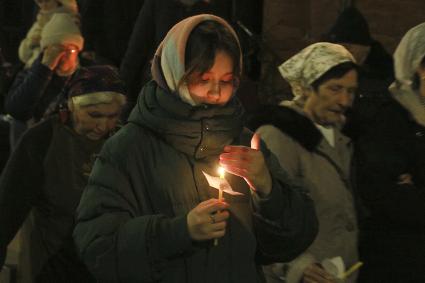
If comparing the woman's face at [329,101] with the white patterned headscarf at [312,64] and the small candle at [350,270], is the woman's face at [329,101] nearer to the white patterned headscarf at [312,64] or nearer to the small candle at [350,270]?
the white patterned headscarf at [312,64]

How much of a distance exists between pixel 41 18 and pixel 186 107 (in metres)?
5.34

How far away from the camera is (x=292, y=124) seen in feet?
17.3

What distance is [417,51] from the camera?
5855mm

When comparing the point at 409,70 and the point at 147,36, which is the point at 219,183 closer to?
the point at 409,70

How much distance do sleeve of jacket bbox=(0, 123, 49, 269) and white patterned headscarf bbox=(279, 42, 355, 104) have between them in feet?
4.32

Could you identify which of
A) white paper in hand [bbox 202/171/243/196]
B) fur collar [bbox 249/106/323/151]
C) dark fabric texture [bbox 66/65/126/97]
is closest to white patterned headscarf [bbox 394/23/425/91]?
fur collar [bbox 249/106/323/151]

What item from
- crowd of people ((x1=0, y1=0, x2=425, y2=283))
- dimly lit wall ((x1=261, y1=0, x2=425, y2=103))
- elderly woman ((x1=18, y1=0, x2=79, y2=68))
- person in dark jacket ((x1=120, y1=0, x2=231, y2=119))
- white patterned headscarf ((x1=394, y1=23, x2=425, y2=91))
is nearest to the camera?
crowd of people ((x1=0, y1=0, x2=425, y2=283))

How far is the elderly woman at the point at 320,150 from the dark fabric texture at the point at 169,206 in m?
1.14

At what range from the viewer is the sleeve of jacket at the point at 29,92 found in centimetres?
765

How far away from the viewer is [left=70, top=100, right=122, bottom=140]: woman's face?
5992mm

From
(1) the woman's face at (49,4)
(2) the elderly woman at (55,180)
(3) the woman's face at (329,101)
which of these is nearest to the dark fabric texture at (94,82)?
(2) the elderly woman at (55,180)

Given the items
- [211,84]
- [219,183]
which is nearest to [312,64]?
[211,84]

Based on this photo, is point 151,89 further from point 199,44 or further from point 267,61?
point 267,61

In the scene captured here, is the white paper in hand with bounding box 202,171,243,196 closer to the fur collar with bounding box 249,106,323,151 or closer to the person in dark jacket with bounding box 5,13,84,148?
the fur collar with bounding box 249,106,323,151
